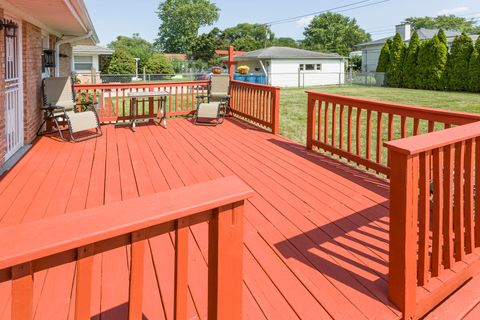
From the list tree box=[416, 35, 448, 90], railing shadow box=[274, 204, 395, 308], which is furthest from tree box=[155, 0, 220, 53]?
railing shadow box=[274, 204, 395, 308]

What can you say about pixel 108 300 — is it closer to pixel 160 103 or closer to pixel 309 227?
pixel 309 227

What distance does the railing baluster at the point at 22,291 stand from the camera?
0.86 metres

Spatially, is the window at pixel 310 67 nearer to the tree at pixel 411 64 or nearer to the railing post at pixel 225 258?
the tree at pixel 411 64

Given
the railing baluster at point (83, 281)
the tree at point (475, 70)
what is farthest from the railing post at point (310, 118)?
the tree at point (475, 70)

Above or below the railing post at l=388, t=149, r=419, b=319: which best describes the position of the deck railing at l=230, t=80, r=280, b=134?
above

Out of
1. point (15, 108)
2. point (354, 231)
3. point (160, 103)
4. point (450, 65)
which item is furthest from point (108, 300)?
point (450, 65)

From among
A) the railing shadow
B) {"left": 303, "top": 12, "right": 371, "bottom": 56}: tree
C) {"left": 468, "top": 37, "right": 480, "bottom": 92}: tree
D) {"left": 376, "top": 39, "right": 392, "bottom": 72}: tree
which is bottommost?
the railing shadow

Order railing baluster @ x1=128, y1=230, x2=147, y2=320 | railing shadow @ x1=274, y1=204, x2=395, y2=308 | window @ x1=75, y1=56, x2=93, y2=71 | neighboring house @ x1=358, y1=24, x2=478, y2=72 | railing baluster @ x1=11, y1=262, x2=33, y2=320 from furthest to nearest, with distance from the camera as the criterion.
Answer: neighboring house @ x1=358, y1=24, x2=478, y2=72, window @ x1=75, y1=56, x2=93, y2=71, railing shadow @ x1=274, y1=204, x2=395, y2=308, railing baluster @ x1=128, y1=230, x2=147, y2=320, railing baluster @ x1=11, y1=262, x2=33, y2=320

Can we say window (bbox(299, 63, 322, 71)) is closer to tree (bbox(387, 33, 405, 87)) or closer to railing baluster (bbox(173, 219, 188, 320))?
tree (bbox(387, 33, 405, 87))

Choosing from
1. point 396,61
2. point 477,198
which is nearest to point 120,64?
point 396,61

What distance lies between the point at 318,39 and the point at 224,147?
5374 cm

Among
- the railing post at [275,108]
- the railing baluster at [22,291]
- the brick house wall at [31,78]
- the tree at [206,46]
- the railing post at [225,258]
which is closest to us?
the railing baluster at [22,291]

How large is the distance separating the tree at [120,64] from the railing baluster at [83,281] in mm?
30605

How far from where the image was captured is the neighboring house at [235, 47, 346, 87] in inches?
1029
